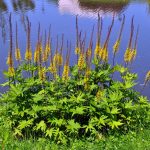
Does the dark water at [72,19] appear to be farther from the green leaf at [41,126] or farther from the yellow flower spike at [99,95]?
the green leaf at [41,126]

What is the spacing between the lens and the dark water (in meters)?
13.3

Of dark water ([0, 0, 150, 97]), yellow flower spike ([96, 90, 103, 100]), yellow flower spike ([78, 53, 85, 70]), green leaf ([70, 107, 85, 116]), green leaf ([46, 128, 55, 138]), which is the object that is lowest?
dark water ([0, 0, 150, 97])

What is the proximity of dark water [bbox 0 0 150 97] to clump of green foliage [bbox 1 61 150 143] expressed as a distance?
318 centimetres

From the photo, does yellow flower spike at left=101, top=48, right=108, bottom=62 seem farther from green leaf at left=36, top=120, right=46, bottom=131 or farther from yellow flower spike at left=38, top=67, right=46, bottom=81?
green leaf at left=36, top=120, right=46, bottom=131

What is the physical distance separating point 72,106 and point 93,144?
2.27ft

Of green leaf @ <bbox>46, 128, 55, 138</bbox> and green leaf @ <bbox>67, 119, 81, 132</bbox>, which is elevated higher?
green leaf @ <bbox>67, 119, 81, 132</bbox>

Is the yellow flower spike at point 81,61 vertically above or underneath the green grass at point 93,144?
above

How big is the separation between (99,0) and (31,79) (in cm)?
1822

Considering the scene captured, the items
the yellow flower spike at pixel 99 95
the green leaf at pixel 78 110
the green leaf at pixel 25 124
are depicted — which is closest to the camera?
the green leaf at pixel 78 110

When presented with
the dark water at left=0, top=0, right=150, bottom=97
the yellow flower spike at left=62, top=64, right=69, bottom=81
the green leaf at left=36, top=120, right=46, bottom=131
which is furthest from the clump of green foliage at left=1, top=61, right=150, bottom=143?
the dark water at left=0, top=0, right=150, bottom=97

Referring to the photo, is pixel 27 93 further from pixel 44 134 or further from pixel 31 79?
pixel 44 134

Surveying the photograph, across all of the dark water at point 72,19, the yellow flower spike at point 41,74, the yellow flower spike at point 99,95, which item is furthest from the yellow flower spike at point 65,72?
the dark water at point 72,19

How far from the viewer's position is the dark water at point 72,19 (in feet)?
43.7

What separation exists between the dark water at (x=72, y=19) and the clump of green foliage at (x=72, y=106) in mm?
3177
